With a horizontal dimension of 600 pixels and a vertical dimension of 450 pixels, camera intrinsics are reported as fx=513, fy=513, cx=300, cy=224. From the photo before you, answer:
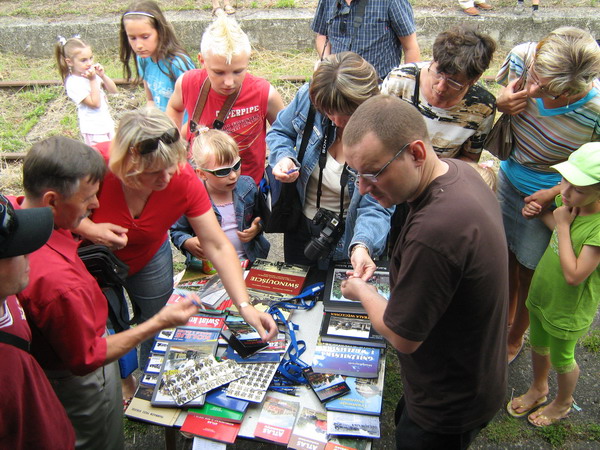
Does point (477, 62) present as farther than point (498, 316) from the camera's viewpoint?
Yes

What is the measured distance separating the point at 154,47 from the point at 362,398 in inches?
124

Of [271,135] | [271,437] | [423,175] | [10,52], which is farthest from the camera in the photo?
[10,52]

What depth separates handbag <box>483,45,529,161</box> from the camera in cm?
298

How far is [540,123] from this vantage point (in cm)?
282

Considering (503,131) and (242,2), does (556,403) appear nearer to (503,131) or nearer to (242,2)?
(503,131)

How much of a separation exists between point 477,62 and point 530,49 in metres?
0.54

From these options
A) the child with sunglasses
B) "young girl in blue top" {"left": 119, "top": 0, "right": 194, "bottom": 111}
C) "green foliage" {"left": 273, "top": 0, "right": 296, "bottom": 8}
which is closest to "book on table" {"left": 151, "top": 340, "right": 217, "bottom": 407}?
the child with sunglasses

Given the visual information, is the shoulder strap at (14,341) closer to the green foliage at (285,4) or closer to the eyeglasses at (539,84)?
the eyeglasses at (539,84)

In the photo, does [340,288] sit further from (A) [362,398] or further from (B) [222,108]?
(B) [222,108]

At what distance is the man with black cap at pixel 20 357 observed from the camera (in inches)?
61.1

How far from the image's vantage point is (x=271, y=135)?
311 cm

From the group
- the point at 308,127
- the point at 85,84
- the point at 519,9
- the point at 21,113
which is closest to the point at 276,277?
the point at 308,127

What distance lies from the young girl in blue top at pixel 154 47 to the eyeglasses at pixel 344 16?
1.29 meters

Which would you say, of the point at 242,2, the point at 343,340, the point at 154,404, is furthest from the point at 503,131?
the point at 242,2
